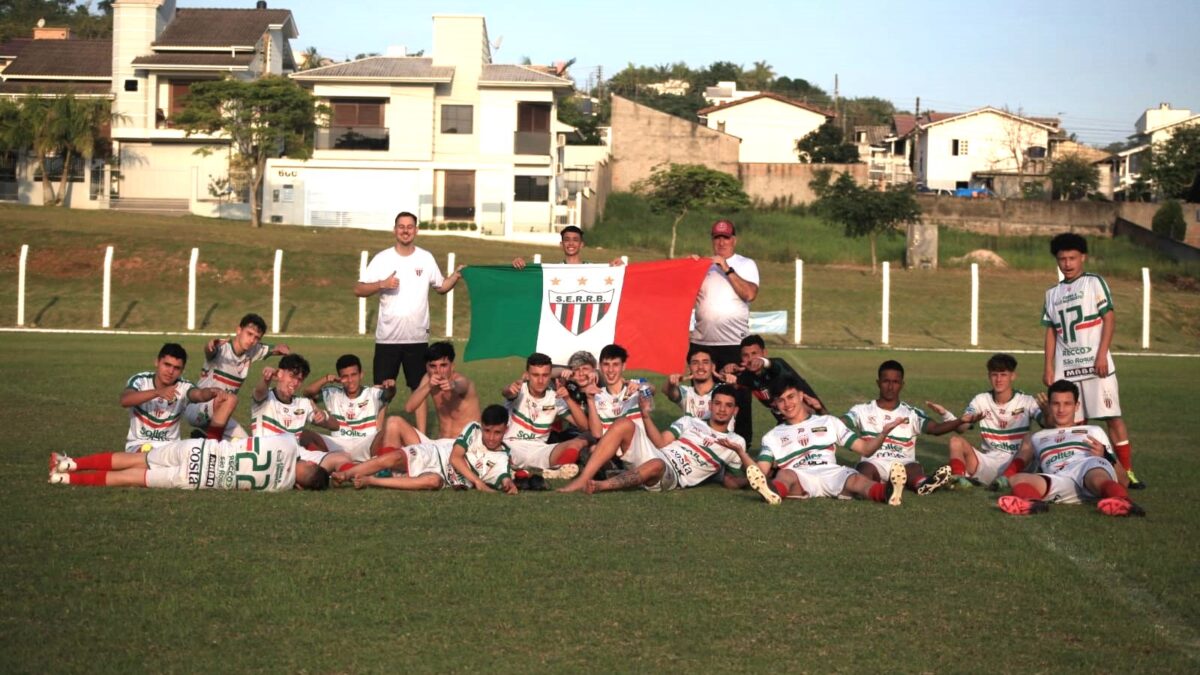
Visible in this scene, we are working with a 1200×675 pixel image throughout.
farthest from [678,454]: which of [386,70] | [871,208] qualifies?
[386,70]

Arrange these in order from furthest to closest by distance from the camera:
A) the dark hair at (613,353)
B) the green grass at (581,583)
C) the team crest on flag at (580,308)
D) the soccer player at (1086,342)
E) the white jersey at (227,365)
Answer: the team crest on flag at (580,308), the white jersey at (227,365), the dark hair at (613,353), the soccer player at (1086,342), the green grass at (581,583)

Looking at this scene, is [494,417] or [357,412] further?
[357,412]

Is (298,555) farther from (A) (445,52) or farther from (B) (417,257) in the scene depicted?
(A) (445,52)

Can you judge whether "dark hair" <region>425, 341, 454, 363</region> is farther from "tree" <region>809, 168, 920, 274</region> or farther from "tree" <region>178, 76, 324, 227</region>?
"tree" <region>178, 76, 324, 227</region>

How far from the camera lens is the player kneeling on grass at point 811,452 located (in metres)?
10.2

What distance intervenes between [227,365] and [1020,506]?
267 inches

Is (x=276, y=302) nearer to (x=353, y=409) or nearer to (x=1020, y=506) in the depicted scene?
(x=353, y=409)

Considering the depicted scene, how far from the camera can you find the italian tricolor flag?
12.5 metres

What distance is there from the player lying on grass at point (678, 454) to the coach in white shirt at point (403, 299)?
2318 millimetres

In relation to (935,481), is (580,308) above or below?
above

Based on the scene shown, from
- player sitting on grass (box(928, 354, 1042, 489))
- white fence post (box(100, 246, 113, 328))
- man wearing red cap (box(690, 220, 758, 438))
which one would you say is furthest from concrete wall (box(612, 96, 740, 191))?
player sitting on grass (box(928, 354, 1042, 489))

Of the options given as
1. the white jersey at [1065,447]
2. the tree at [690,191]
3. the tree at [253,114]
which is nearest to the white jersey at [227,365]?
the white jersey at [1065,447]

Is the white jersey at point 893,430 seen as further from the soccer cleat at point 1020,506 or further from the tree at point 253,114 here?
the tree at point 253,114

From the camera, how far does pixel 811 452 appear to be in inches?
412
